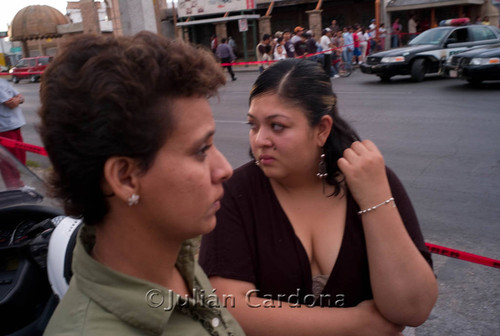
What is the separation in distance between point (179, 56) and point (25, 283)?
55.1 inches

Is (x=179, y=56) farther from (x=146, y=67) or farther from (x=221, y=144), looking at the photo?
(x=221, y=144)

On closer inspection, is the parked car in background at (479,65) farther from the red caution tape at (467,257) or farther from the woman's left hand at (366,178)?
the woman's left hand at (366,178)

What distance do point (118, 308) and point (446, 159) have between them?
22.1 feet

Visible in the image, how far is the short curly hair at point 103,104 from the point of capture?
109 centimetres

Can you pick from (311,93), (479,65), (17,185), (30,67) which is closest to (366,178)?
(311,93)

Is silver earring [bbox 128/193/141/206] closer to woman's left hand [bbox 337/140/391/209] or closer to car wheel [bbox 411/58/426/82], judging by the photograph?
woman's left hand [bbox 337/140/391/209]

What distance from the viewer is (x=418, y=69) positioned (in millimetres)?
14984

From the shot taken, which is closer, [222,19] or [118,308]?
[118,308]

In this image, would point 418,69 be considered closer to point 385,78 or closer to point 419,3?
point 385,78

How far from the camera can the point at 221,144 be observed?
29.3 feet

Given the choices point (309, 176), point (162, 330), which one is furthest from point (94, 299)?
point (309, 176)

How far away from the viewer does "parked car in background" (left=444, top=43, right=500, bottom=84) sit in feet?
40.2

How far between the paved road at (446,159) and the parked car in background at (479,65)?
0.40 m

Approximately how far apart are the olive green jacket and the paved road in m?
0.47
